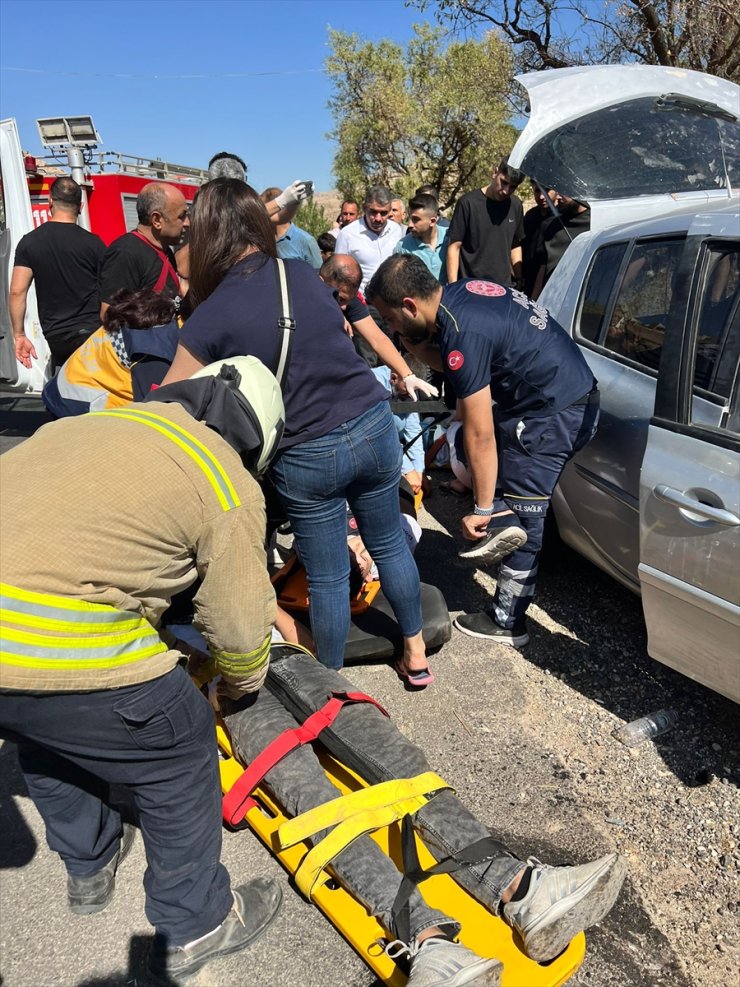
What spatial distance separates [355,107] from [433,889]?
3042cm

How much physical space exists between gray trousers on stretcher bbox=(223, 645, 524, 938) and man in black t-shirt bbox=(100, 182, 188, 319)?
231 cm

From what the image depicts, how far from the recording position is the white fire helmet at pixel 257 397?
5.84 ft

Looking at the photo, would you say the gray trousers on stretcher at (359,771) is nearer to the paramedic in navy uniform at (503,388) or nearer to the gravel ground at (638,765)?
the gravel ground at (638,765)

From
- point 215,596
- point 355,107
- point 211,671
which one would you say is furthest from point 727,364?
point 355,107

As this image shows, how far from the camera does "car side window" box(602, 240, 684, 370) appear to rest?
114 inches

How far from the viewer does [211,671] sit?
2.52 meters

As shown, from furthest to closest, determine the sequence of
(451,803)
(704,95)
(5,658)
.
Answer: (704,95) → (451,803) → (5,658)

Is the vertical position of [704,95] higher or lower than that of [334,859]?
higher

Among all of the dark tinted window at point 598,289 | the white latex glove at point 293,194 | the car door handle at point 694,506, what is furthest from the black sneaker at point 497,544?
the white latex glove at point 293,194

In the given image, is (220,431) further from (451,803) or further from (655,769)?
(655,769)

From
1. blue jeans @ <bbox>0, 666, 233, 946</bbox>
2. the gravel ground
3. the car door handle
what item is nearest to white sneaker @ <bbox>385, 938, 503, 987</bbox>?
the gravel ground

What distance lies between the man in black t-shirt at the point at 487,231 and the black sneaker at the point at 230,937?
467 centimetres

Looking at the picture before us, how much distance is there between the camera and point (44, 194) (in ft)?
26.1

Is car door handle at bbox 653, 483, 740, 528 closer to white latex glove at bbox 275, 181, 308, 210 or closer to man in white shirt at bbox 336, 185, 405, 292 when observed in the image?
white latex glove at bbox 275, 181, 308, 210
